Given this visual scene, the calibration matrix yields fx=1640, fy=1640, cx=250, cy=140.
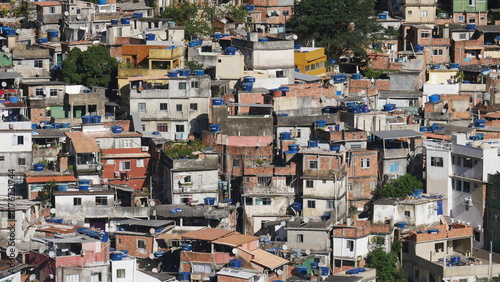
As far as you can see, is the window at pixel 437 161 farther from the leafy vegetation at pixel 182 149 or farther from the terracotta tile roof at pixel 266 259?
the terracotta tile roof at pixel 266 259

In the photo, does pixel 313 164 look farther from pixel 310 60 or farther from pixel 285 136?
pixel 310 60

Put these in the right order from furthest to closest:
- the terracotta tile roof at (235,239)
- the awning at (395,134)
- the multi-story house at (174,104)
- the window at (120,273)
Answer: the multi-story house at (174,104)
the awning at (395,134)
the terracotta tile roof at (235,239)
the window at (120,273)

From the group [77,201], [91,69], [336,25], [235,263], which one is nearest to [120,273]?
[235,263]

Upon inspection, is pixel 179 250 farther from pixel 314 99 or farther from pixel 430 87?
pixel 430 87

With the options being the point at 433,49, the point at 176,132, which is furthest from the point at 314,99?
the point at 433,49

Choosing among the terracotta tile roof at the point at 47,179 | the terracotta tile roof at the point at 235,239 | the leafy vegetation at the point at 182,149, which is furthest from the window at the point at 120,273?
the leafy vegetation at the point at 182,149

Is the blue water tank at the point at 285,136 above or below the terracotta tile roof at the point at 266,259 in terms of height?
above
